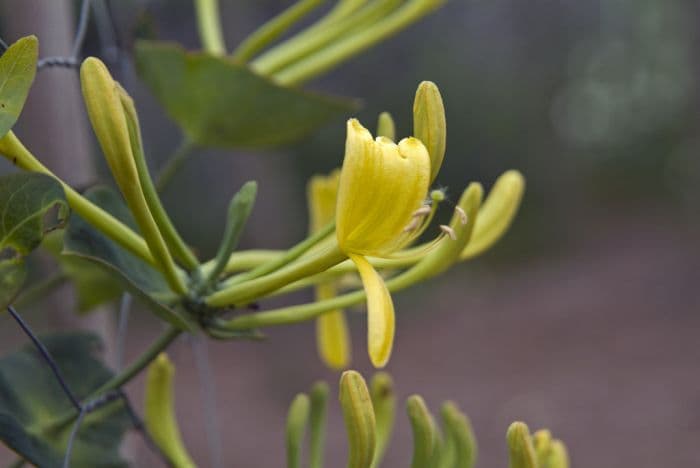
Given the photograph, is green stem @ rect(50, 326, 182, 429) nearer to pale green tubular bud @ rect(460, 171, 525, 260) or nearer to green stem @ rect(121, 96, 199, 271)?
green stem @ rect(121, 96, 199, 271)

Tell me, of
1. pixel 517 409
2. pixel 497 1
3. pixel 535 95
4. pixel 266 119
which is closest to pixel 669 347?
pixel 517 409

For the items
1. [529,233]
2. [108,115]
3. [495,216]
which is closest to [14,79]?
[108,115]

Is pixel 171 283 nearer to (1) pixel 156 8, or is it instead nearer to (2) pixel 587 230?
(1) pixel 156 8

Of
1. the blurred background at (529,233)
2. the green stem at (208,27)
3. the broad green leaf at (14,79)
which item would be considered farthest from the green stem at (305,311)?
the blurred background at (529,233)

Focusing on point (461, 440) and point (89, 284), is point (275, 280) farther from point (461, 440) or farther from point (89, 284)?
point (89, 284)

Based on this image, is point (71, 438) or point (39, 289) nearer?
point (71, 438)

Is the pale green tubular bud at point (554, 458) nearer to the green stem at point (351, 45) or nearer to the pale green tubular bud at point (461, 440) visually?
the pale green tubular bud at point (461, 440)
